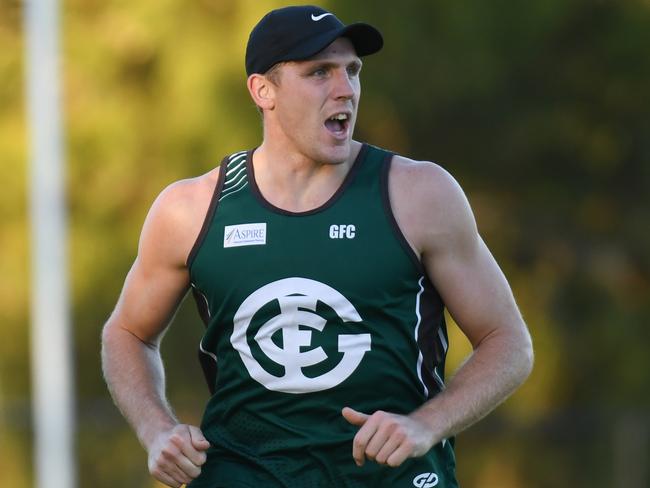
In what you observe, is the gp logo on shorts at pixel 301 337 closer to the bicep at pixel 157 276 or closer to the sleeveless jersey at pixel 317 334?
the sleeveless jersey at pixel 317 334

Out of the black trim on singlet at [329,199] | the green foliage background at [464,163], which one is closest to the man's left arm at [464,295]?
the black trim on singlet at [329,199]

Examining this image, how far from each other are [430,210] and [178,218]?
2.87 ft

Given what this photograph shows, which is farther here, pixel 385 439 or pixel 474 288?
pixel 474 288

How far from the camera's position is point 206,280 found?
525 cm

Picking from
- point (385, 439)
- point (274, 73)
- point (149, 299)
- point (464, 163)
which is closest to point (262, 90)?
point (274, 73)

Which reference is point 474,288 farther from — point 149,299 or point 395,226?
point 149,299

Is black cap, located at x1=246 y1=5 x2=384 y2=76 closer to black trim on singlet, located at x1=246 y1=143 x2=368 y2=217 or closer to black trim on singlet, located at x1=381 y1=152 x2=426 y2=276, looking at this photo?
black trim on singlet, located at x1=246 y1=143 x2=368 y2=217

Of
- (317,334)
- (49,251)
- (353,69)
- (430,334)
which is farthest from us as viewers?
(49,251)

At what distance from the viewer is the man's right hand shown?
493 cm

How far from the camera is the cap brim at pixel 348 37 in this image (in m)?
5.16

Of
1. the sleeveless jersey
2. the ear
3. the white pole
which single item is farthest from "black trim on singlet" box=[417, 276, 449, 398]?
the white pole

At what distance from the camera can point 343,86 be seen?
5.21m

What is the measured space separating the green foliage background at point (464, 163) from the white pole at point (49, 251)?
5.38ft

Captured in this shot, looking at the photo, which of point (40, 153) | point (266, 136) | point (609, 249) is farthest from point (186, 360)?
point (266, 136)
